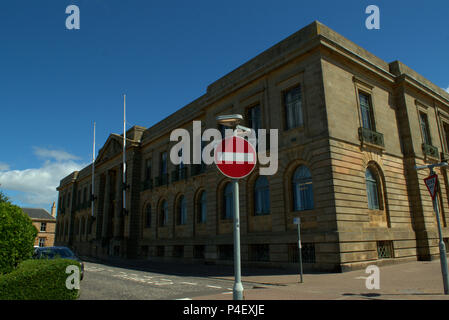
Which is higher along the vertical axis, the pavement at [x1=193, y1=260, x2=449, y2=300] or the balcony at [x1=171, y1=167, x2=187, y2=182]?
the balcony at [x1=171, y1=167, x2=187, y2=182]

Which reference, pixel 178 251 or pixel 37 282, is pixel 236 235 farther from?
pixel 178 251

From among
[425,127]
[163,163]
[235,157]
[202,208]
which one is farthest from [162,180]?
[235,157]

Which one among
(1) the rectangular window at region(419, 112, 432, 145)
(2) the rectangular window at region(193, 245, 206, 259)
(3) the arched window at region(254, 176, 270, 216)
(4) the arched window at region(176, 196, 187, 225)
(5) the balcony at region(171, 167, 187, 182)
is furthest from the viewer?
(5) the balcony at region(171, 167, 187, 182)

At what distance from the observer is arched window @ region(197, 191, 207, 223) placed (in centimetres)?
2575

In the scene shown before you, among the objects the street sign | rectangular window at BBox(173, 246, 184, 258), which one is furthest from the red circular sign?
rectangular window at BBox(173, 246, 184, 258)

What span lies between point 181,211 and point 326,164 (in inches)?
622

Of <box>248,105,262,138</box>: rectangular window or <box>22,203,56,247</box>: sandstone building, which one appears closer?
<box>248,105,262,138</box>: rectangular window

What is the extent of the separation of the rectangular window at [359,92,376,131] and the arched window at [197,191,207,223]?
13.0 m

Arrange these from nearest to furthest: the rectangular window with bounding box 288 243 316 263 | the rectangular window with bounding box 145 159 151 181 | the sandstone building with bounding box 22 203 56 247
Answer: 1. the rectangular window with bounding box 288 243 316 263
2. the rectangular window with bounding box 145 159 151 181
3. the sandstone building with bounding box 22 203 56 247

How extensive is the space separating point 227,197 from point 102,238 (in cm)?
2122

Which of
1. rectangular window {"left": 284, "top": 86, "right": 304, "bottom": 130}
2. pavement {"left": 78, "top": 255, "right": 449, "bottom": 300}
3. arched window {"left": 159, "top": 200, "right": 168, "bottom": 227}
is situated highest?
rectangular window {"left": 284, "top": 86, "right": 304, "bottom": 130}

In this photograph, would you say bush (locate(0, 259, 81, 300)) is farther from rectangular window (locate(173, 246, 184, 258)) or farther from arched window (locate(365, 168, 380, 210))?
rectangular window (locate(173, 246, 184, 258))
